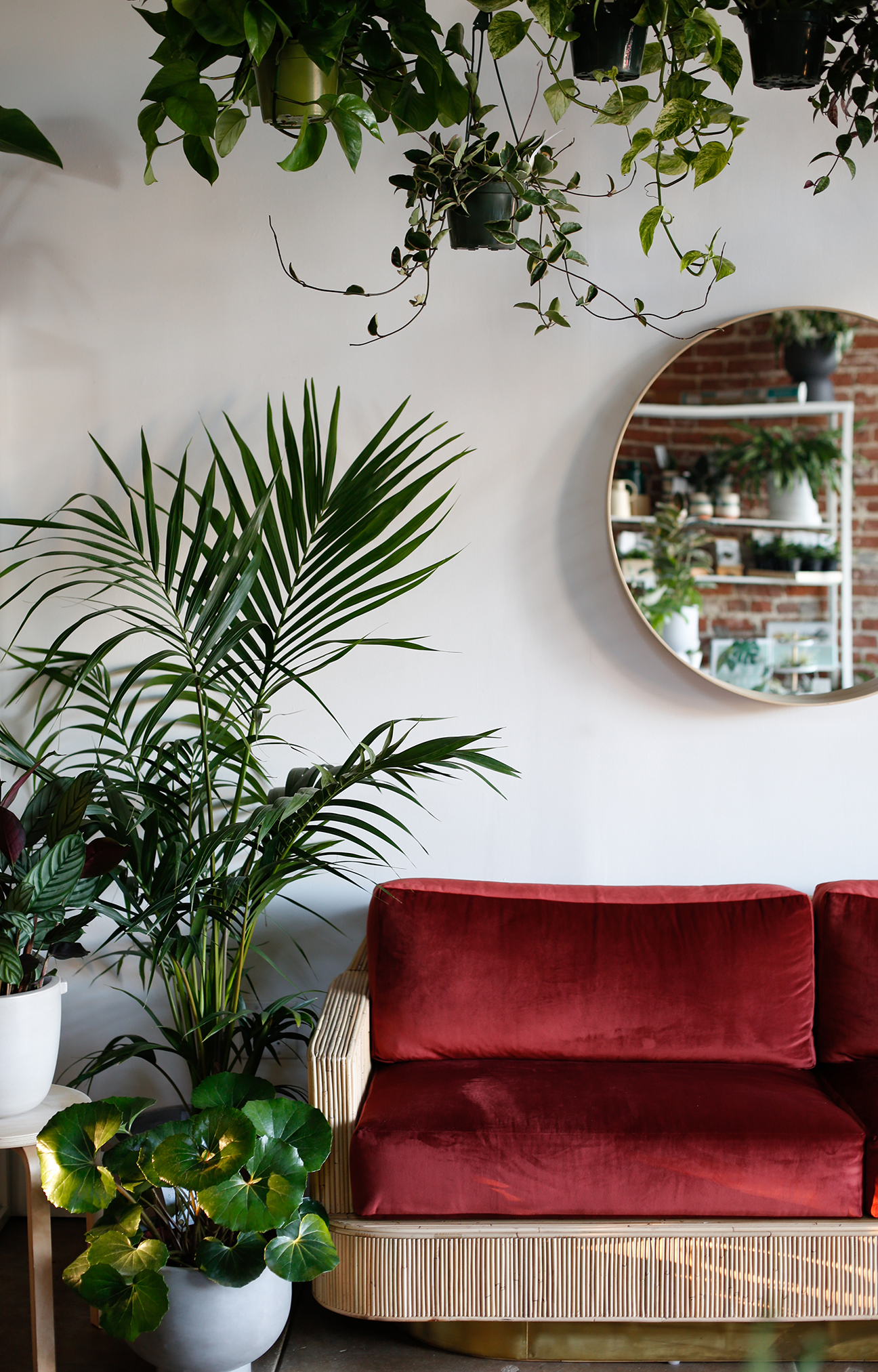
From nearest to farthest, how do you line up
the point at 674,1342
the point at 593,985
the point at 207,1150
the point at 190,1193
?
the point at 207,1150 → the point at 190,1193 → the point at 674,1342 → the point at 593,985

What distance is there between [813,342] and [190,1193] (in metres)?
2.24

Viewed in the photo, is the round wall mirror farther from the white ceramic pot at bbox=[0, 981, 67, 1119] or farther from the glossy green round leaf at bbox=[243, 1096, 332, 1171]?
the white ceramic pot at bbox=[0, 981, 67, 1119]

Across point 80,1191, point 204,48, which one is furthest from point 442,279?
point 80,1191

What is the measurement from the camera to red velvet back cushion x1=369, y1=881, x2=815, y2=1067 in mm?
2312

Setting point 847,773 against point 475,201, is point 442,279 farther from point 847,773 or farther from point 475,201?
point 847,773

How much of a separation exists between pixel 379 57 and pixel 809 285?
4.94ft

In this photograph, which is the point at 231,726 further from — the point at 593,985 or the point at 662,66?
the point at 662,66

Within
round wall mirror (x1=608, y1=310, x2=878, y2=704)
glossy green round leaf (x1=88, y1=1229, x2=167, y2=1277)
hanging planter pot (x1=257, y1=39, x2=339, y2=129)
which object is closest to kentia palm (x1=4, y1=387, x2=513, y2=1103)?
glossy green round leaf (x1=88, y1=1229, x2=167, y2=1277)

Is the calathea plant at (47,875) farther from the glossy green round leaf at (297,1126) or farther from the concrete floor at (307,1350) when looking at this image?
the concrete floor at (307,1350)

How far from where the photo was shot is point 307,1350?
2.15 m

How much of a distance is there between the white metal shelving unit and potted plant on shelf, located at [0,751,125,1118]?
1.40m

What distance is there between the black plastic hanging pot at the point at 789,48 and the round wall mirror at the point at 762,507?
0.81m

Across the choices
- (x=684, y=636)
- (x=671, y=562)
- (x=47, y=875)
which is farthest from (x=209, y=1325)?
(x=671, y=562)

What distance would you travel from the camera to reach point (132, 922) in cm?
217
